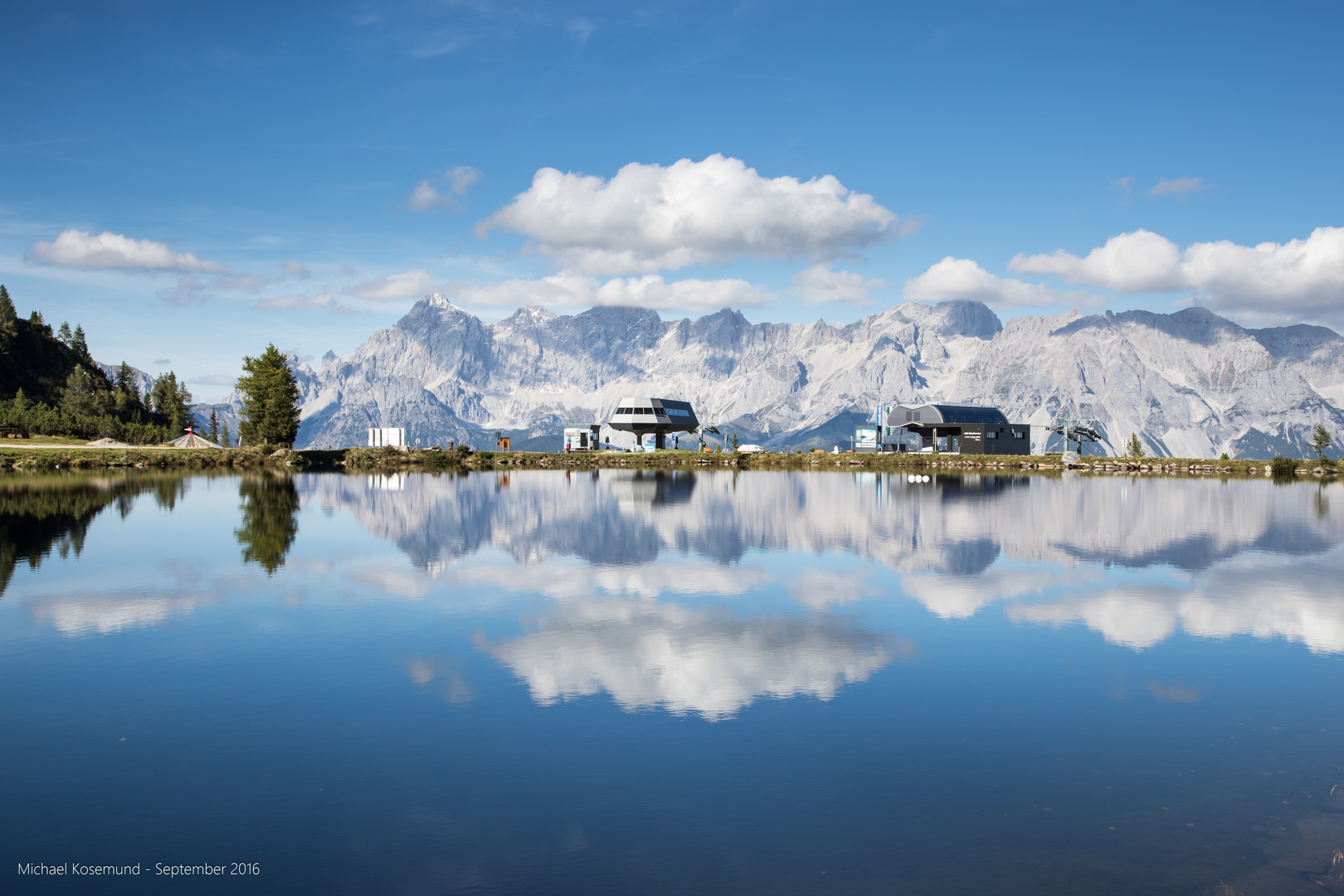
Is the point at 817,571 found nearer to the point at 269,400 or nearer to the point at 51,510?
the point at 51,510

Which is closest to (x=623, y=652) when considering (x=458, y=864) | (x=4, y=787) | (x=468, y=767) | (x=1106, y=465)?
(x=468, y=767)

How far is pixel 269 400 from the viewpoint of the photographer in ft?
500

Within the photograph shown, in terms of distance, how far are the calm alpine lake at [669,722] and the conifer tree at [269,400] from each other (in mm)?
118657

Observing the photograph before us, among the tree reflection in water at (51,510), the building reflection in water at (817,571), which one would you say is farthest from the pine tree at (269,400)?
the building reflection in water at (817,571)

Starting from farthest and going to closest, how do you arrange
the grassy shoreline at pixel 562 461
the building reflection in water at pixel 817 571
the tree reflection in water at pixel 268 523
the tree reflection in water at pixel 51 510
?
the grassy shoreline at pixel 562 461 → the tree reflection in water at pixel 268 523 → the tree reflection in water at pixel 51 510 → the building reflection in water at pixel 817 571

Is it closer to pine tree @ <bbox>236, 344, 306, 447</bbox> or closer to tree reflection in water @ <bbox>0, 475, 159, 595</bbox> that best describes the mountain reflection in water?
tree reflection in water @ <bbox>0, 475, 159, 595</bbox>

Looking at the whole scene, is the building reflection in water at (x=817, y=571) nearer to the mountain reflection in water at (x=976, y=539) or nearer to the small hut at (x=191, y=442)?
the mountain reflection in water at (x=976, y=539)

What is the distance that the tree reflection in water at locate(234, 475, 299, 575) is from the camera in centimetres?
4166

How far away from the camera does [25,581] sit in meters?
33.2

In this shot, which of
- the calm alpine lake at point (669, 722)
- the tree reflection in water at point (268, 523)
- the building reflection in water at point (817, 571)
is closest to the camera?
the calm alpine lake at point (669, 722)

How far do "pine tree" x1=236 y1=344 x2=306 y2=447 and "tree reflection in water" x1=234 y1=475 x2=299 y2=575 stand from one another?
6438cm

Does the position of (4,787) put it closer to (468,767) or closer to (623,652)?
(468,767)

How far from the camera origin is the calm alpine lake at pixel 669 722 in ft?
41.4

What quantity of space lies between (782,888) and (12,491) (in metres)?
89.1
